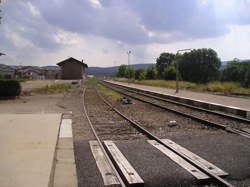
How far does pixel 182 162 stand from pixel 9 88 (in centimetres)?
1766

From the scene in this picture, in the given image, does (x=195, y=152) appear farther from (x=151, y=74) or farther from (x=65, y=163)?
(x=151, y=74)

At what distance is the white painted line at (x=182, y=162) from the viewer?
14.5 ft

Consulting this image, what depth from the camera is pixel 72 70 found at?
287 feet

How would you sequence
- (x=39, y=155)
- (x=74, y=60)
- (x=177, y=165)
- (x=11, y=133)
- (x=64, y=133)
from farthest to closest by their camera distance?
1. (x=74, y=60)
2. (x=64, y=133)
3. (x=11, y=133)
4. (x=39, y=155)
5. (x=177, y=165)

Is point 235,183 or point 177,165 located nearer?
point 235,183

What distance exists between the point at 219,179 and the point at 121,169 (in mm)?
1636

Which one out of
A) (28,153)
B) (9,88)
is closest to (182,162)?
(28,153)

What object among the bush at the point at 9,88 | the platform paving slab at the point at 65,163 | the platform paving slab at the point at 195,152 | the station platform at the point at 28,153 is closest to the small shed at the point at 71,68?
the bush at the point at 9,88

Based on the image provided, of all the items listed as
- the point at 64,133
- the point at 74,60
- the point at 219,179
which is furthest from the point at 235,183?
the point at 74,60

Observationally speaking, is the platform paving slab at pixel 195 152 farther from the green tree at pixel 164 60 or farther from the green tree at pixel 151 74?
the green tree at pixel 164 60

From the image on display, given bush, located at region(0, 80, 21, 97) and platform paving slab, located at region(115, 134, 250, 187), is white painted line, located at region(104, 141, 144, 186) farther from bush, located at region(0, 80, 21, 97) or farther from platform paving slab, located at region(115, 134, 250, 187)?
bush, located at region(0, 80, 21, 97)

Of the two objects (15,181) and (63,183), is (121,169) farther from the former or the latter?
(15,181)

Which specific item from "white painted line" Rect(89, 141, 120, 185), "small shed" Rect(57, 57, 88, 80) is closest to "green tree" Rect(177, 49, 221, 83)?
"small shed" Rect(57, 57, 88, 80)

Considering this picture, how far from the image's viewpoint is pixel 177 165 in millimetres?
5008
